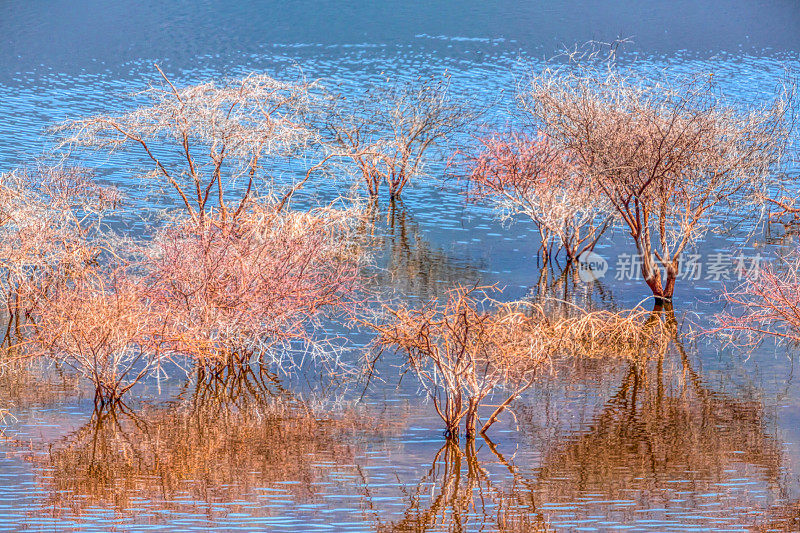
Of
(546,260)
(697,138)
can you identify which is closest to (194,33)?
(546,260)

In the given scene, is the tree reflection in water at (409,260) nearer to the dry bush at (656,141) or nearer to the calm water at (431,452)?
the calm water at (431,452)

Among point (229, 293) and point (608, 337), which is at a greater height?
point (229, 293)

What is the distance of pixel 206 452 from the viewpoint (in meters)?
16.6

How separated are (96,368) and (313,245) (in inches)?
233

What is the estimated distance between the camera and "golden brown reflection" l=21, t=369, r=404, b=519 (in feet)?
48.6

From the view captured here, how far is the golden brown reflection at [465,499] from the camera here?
14156mm

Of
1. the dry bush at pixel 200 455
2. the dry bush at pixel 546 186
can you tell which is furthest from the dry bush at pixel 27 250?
the dry bush at pixel 546 186

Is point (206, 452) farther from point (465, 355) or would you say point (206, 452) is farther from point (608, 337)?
point (608, 337)

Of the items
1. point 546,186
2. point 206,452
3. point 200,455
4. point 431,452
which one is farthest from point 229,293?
point 546,186

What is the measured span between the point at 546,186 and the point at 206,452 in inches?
752

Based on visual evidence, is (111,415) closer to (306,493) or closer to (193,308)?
(193,308)

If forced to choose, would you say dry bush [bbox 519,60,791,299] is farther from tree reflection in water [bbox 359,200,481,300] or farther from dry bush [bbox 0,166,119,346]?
dry bush [bbox 0,166,119,346]

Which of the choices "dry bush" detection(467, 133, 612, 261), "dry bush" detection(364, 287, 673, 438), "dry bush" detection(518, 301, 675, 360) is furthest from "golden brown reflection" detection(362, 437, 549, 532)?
"dry bush" detection(467, 133, 612, 261)

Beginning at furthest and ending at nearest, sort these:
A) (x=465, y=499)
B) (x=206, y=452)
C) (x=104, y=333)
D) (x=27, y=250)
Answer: (x=27, y=250)
(x=104, y=333)
(x=206, y=452)
(x=465, y=499)
